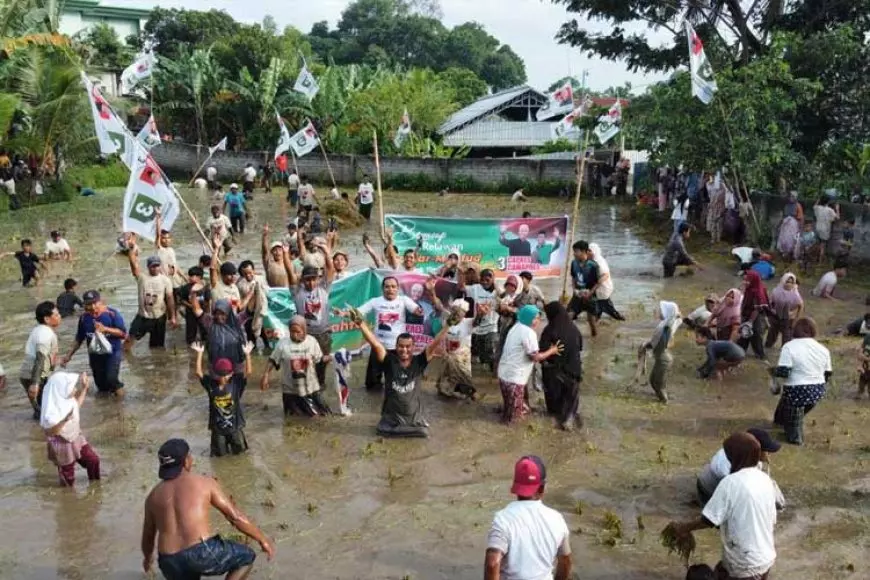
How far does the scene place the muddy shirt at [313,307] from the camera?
30.9 ft

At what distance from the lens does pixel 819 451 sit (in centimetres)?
786

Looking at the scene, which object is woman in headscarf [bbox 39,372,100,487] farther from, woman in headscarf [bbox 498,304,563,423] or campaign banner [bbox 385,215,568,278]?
campaign banner [bbox 385,215,568,278]

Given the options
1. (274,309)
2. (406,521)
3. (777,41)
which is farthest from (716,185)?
(406,521)

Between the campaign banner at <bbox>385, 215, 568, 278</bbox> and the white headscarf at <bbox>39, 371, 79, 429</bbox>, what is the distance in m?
6.43

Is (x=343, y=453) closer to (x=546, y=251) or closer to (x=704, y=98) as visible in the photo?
(x=546, y=251)

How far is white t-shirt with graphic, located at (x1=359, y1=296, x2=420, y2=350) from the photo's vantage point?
910 centimetres

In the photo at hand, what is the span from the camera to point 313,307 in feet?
30.9

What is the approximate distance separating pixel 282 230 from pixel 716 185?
1145 cm

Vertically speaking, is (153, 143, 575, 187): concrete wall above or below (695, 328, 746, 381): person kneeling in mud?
above

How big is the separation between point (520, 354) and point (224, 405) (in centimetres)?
286

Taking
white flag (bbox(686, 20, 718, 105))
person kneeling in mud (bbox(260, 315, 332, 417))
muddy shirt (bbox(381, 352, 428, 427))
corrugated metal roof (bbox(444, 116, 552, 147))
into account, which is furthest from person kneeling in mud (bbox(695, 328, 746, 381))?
corrugated metal roof (bbox(444, 116, 552, 147))

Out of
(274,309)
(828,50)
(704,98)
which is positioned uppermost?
(828,50)

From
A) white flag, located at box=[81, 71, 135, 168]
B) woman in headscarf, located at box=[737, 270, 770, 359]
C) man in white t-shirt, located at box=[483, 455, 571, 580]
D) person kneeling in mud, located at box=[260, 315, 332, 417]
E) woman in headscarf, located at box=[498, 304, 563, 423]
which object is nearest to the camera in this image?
man in white t-shirt, located at box=[483, 455, 571, 580]

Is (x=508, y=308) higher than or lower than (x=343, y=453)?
higher
